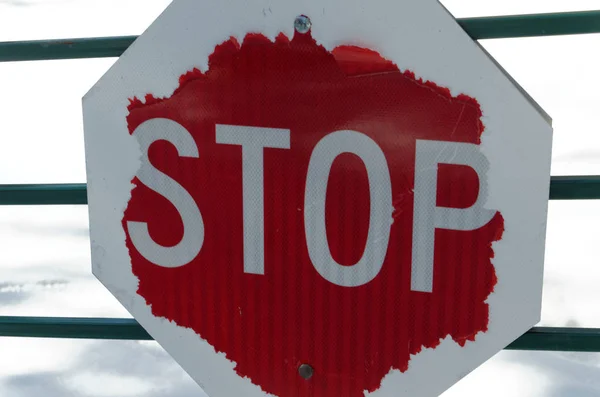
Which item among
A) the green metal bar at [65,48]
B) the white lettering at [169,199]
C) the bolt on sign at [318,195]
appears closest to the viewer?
the bolt on sign at [318,195]

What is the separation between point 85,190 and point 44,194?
0.06m

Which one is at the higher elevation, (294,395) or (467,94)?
(467,94)

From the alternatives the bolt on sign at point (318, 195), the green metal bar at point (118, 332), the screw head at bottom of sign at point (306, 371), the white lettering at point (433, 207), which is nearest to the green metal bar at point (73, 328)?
the green metal bar at point (118, 332)

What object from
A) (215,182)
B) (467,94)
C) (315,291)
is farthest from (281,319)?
(467,94)

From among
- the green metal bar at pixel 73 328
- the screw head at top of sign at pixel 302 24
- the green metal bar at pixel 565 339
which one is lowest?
the green metal bar at pixel 73 328

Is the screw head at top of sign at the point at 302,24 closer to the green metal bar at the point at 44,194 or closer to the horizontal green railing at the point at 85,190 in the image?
the horizontal green railing at the point at 85,190

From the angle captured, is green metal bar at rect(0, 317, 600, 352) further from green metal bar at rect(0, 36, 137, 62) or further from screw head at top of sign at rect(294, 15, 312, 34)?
screw head at top of sign at rect(294, 15, 312, 34)

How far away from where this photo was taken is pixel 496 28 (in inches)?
35.1

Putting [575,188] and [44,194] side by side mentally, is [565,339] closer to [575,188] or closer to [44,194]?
[575,188]

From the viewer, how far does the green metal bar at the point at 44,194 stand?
42.0 inches

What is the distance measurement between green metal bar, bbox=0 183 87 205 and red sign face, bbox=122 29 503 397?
0.16m

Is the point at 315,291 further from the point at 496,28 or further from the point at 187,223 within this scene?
the point at 496,28

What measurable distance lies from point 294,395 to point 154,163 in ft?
1.00

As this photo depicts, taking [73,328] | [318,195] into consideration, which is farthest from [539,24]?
[73,328]
